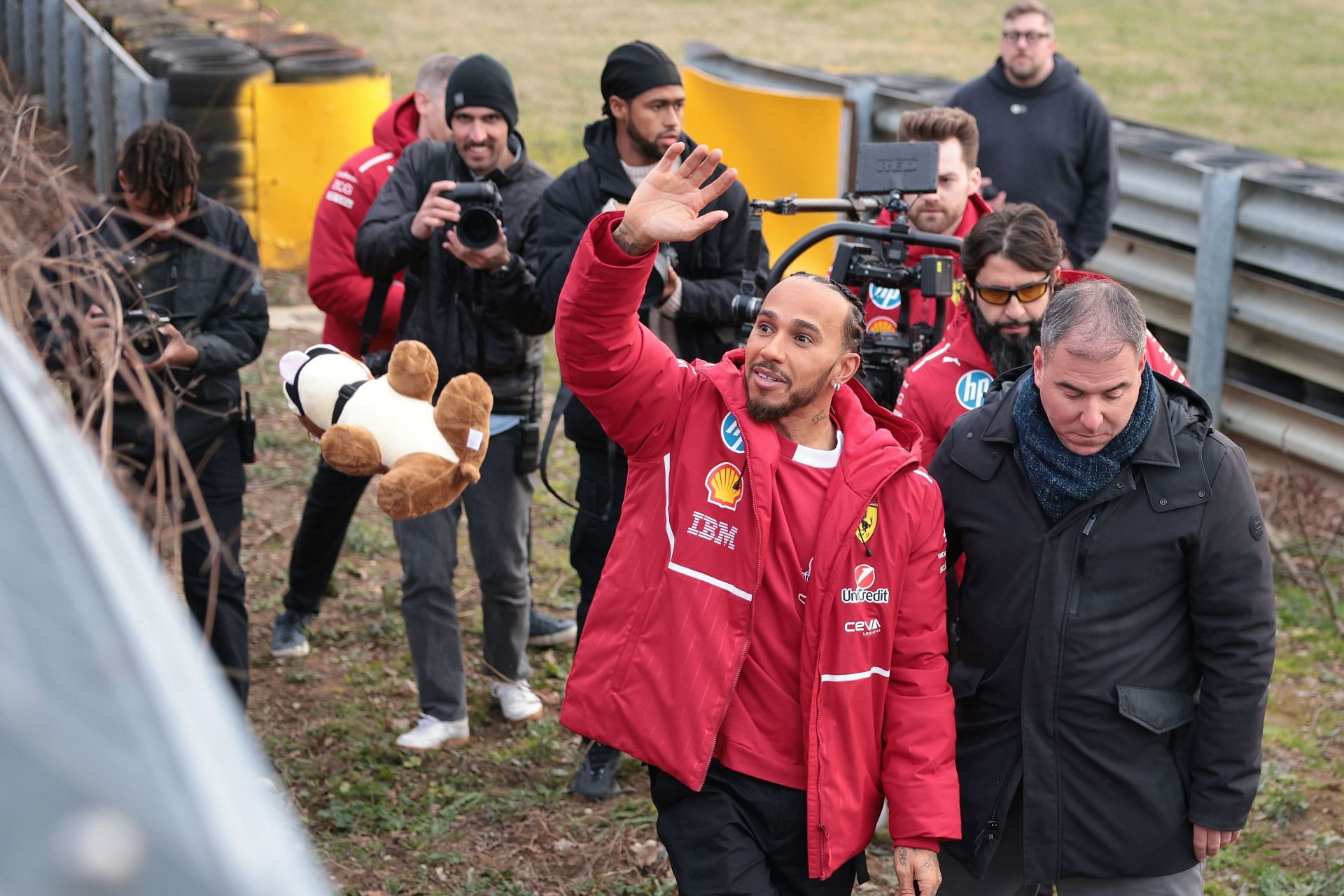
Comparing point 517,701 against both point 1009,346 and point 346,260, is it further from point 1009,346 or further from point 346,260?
point 1009,346

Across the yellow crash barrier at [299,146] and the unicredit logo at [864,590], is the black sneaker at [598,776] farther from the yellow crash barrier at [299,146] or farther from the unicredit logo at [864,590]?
the yellow crash barrier at [299,146]

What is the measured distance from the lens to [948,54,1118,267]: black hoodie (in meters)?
6.90

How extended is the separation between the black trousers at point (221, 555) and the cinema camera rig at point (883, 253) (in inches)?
64.9

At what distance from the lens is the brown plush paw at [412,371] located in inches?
145

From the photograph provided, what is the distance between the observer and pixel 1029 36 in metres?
6.98

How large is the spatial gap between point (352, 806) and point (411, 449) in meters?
1.64

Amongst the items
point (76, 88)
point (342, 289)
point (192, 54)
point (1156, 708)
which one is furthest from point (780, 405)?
point (76, 88)

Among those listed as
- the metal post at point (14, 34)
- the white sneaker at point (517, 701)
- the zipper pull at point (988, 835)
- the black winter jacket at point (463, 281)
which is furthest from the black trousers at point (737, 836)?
the metal post at point (14, 34)

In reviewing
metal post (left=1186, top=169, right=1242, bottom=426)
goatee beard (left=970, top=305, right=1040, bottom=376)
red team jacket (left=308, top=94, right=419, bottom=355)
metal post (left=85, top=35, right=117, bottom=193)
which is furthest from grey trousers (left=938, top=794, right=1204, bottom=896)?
metal post (left=85, top=35, right=117, bottom=193)

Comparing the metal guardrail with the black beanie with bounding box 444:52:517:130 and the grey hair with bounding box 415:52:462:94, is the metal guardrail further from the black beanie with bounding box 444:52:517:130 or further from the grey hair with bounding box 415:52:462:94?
the black beanie with bounding box 444:52:517:130

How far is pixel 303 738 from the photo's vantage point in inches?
207

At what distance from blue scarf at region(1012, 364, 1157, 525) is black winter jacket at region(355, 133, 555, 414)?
2038 millimetres

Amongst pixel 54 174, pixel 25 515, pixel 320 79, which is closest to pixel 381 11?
pixel 320 79

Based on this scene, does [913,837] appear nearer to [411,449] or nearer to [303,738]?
[411,449]
